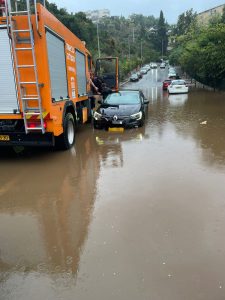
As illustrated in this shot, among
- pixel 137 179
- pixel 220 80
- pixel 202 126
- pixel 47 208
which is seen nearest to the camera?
pixel 47 208

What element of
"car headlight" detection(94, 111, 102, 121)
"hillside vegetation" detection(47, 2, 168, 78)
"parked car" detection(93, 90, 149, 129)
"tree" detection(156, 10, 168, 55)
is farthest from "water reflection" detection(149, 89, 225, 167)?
"tree" detection(156, 10, 168, 55)

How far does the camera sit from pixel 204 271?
3492mm

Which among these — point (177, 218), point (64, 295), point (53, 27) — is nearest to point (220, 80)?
point (53, 27)

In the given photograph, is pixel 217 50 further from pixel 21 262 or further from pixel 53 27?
pixel 21 262

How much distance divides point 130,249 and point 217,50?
28307 millimetres

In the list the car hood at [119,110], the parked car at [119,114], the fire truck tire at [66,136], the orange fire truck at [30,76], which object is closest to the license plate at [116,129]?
the parked car at [119,114]

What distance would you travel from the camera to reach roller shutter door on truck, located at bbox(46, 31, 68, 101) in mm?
7605

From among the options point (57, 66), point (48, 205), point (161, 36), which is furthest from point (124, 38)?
point (48, 205)

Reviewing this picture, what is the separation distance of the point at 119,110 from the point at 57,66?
401cm

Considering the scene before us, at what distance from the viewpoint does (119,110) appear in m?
11.8

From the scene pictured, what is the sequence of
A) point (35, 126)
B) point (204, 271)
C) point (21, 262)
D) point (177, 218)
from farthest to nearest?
1. point (35, 126)
2. point (177, 218)
3. point (21, 262)
4. point (204, 271)

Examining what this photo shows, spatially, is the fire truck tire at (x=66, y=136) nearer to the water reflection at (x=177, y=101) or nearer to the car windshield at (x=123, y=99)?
the car windshield at (x=123, y=99)

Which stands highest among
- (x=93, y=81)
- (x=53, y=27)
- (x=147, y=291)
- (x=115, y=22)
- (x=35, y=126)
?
(x=115, y=22)

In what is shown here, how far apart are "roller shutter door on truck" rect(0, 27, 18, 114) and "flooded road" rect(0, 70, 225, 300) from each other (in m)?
1.41
